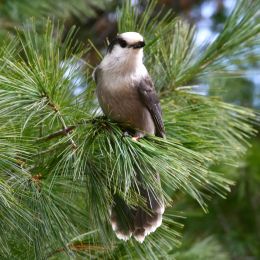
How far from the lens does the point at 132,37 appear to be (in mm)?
2469

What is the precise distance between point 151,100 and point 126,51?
0.21m

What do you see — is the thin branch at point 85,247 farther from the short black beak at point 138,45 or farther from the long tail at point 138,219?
the short black beak at point 138,45

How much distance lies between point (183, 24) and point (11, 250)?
4.14ft

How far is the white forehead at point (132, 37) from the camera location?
8.02 ft

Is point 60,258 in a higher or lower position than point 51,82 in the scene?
lower

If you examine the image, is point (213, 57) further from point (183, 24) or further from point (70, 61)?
point (70, 61)

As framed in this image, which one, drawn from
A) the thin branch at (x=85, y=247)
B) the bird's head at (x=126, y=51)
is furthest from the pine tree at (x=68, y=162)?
the bird's head at (x=126, y=51)

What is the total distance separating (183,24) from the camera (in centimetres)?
285

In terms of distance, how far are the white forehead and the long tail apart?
0.56 m

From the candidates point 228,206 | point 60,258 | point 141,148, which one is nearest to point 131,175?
point 141,148

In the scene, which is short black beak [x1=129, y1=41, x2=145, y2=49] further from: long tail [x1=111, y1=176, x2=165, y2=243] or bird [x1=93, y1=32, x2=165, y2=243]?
long tail [x1=111, y1=176, x2=165, y2=243]

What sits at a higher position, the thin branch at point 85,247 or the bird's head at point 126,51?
the bird's head at point 126,51

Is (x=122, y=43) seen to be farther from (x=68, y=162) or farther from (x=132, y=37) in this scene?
(x=68, y=162)

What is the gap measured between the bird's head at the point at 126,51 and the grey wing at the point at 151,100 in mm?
87
